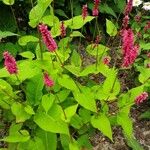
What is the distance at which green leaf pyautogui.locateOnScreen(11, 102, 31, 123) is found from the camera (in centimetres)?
279

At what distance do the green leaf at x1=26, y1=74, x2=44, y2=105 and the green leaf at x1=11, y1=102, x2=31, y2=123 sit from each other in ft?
0.45

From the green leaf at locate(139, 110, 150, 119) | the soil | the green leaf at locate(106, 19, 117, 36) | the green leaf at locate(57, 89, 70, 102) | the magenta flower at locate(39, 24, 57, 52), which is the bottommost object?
the soil

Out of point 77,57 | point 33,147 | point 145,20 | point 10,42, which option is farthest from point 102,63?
point 145,20

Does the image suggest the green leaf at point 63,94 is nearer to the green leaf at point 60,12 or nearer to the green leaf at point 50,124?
the green leaf at point 50,124

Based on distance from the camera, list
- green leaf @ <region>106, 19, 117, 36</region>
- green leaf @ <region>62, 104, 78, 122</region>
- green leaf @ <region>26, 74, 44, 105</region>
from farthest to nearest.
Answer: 1. green leaf @ <region>106, 19, 117, 36</region>
2. green leaf @ <region>26, 74, 44, 105</region>
3. green leaf @ <region>62, 104, 78, 122</region>

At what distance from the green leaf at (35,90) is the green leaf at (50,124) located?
Result: 169 mm

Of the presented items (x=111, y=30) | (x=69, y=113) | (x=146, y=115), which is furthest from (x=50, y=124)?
(x=146, y=115)

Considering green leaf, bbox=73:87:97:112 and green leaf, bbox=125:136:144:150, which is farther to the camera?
green leaf, bbox=125:136:144:150

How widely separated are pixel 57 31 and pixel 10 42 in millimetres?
1066

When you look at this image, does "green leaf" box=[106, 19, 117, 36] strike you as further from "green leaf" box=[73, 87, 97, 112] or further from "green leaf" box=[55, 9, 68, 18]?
"green leaf" box=[55, 9, 68, 18]

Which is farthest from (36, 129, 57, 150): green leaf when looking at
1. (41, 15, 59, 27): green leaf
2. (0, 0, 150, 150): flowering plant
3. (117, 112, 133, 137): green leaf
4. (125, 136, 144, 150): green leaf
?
(41, 15, 59, 27): green leaf

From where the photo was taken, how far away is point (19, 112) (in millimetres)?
2811

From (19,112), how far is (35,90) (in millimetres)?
252

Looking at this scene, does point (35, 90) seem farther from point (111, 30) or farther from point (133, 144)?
point (133, 144)
